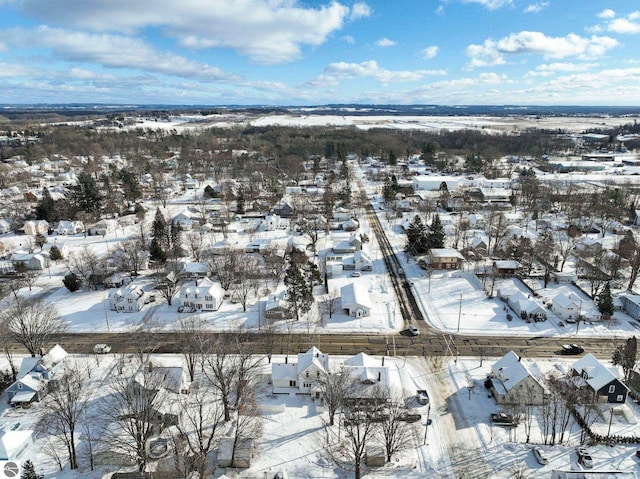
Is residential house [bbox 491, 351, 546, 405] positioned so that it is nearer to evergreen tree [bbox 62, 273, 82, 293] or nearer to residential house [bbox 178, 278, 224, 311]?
residential house [bbox 178, 278, 224, 311]

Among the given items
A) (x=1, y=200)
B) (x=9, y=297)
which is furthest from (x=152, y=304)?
(x=1, y=200)

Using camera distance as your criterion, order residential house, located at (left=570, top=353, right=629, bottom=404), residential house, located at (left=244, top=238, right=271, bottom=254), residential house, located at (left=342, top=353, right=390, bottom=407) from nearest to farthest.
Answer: residential house, located at (left=342, top=353, right=390, bottom=407), residential house, located at (left=570, top=353, right=629, bottom=404), residential house, located at (left=244, top=238, right=271, bottom=254)

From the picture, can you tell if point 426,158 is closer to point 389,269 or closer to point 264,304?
point 389,269

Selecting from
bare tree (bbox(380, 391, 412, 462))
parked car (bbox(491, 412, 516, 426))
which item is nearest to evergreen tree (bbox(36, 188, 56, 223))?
bare tree (bbox(380, 391, 412, 462))

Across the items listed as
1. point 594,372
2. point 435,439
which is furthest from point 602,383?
point 435,439

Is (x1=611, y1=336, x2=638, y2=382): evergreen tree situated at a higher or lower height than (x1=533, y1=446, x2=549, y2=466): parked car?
higher

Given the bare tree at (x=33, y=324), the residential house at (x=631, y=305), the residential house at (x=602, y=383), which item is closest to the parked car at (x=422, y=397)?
the residential house at (x=602, y=383)
